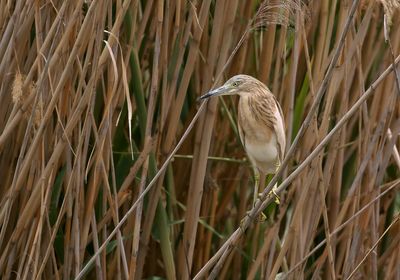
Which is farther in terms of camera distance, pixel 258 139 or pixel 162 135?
pixel 162 135

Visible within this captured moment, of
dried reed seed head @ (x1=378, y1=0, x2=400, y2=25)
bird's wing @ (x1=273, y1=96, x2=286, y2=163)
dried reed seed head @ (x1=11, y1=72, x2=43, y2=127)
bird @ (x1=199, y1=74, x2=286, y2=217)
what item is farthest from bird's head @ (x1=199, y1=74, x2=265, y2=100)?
dried reed seed head @ (x1=378, y1=0, x2=400, y2=25)

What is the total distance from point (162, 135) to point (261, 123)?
0.35 m

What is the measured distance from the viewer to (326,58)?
8.96 feet

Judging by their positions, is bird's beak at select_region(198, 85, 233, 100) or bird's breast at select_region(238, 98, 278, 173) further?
bird's breast at select_region(238, 98, 278, 173)

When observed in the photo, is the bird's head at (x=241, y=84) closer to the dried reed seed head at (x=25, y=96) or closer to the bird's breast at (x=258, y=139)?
the bird's breast at (x=258, y=139)

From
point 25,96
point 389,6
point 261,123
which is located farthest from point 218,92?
point 389,6

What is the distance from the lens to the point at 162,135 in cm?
289

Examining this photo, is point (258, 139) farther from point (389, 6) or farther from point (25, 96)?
point (389, 6)

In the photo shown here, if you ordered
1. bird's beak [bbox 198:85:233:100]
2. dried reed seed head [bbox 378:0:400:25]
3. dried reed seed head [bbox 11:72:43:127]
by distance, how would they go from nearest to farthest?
dried reed seed head [bbox 378:0:400:25] → dried reed seed head [bbox 11:72:43:127] → bird's beak [bbox 198:85:233:100]

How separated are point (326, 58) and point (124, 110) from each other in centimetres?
71

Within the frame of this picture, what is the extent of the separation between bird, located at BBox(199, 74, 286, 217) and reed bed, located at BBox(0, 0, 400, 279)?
0.17 feet

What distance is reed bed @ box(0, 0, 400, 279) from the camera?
2494 millimetres

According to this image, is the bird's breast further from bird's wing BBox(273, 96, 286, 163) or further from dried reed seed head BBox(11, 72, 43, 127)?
dried reed seed head BBox(11, 72, 43, 127)

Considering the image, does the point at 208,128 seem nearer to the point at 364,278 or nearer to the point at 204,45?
the point at 204,45
